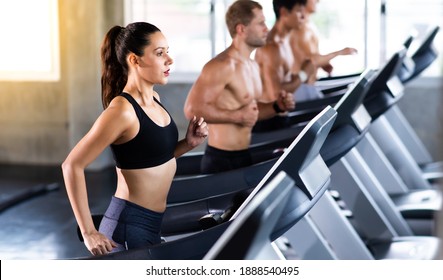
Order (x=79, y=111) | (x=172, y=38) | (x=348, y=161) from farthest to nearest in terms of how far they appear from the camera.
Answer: (x=79, y=111) → (x=172, y=38) → (x=348, y=161)

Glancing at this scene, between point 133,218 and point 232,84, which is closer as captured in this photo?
point 133,218

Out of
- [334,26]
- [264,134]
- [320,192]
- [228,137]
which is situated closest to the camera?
[320,192]

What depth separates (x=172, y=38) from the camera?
6.00m

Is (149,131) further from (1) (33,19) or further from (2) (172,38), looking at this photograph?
(2) (172,38)

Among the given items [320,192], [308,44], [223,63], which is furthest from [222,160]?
[308,44]

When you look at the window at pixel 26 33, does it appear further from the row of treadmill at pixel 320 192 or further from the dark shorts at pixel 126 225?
the dark shorts at pixel 126 225

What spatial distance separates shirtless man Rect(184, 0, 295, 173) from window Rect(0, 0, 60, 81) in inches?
67.9

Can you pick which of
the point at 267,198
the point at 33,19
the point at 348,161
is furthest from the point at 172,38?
the point at 267,198

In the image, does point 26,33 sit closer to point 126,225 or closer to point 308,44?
point 308,44

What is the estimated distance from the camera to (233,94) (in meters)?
3.51

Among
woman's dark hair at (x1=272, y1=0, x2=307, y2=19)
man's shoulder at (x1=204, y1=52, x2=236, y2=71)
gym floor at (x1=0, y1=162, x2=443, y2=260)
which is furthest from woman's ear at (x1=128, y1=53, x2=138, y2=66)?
woman's dark hair at (x1=272, y1=0, x2=307, y2=19)

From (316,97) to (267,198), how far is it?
3.60 metres

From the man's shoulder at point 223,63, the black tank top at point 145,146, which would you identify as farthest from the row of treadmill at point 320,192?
the man's shoulder at point 223,63

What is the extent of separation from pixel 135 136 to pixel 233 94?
45.5 inches
